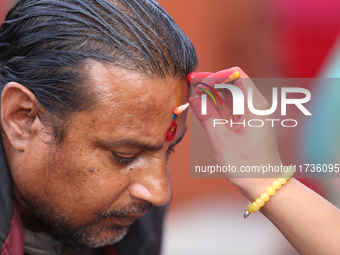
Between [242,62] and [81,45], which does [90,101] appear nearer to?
[81,45]

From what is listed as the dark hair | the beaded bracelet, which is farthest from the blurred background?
the beaded bracelet

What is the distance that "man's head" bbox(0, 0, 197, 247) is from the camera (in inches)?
39.9

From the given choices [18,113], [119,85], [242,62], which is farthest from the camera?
[242,62]

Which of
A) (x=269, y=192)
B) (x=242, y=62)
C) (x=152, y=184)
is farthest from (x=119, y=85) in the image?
(x=242, y=62)

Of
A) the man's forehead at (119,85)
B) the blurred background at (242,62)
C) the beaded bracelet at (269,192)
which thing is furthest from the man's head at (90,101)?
the blurred background at (242,62)

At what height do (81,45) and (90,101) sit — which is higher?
(81,45)

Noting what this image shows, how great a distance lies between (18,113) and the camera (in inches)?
43.6

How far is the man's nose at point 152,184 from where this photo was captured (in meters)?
1.12

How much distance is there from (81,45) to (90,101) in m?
0.18

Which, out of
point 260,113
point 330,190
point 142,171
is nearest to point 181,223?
point 330,190

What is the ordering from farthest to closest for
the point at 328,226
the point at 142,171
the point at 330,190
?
1. the point at 330,190
2. the point at 142,171
3. the point at 328,226

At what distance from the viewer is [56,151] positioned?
3.56 feet

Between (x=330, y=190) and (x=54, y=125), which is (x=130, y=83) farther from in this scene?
(x=330, y=190)

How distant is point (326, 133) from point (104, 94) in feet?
5.15
